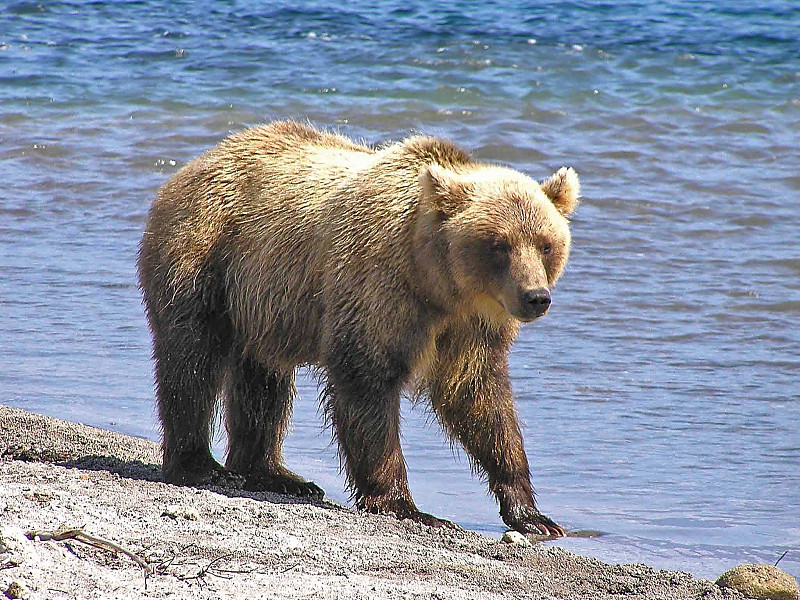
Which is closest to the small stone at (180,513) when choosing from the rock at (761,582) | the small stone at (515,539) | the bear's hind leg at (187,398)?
the bear's hind leg at (187,398)

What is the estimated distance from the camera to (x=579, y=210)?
1238 centimetres

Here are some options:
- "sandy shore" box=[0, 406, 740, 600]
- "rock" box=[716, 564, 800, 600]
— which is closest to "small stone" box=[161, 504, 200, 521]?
"sandy shore" box=[0, 406, 740, 600]

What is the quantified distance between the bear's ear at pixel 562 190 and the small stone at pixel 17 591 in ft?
9.40

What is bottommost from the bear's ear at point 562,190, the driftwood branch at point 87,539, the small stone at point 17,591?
the driftwood branch at point 87,539

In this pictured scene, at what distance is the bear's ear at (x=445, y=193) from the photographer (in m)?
5.55

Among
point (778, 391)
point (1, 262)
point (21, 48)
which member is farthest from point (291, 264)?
point (21, 48)

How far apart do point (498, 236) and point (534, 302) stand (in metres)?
0.35

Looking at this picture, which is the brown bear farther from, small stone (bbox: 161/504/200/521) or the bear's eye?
small stone (bbox: 161/504/200/521)

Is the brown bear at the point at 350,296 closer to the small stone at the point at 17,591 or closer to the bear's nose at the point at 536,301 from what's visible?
the bear's nose at the point at 536,301

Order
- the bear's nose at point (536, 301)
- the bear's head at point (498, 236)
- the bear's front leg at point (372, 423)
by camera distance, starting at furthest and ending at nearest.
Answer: the bear's front leg at point (372, 423) < the bear's head at point (498, 236) < the bear's nose at point (536, 301)

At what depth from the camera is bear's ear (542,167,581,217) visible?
571cm

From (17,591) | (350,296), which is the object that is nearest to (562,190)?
(350,296)

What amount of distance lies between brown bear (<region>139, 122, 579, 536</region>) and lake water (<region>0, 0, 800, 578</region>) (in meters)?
0.51

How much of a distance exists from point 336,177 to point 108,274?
4.56 metres
